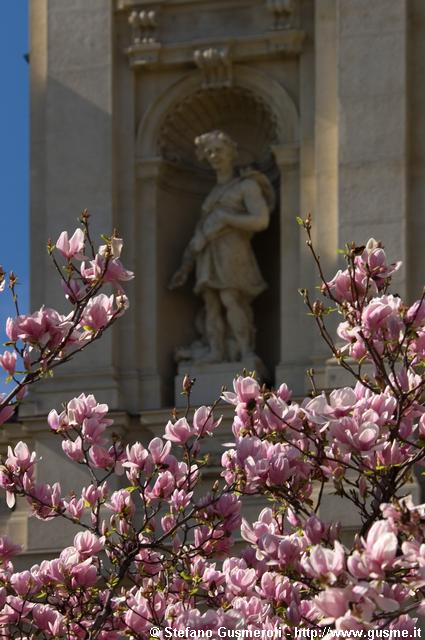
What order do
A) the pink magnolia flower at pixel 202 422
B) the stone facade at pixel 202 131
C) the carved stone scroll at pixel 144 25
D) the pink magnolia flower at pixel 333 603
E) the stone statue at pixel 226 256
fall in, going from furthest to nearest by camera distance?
1. the carved stone scroll at pixel 144 25
2. the stone statue at pixel 226 256
3. the stone facade at pixel 202 131
4. the pink magnolia flower at pixel 202 422
5. the pink magnolia flower at pixel 333 603

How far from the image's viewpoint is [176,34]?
24438 millimetres

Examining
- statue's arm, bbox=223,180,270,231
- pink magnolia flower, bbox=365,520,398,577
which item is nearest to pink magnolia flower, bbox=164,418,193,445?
pink magnolia flower, bbox=365,520,398,577

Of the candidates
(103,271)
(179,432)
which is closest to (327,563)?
(103,271)

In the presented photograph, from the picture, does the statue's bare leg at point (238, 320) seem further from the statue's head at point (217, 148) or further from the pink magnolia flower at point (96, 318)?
the pink magnolia flower at point (96, 318)

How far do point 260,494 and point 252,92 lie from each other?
35.4 feet

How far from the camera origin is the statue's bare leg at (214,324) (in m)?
24.1

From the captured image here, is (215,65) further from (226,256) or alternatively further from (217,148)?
(226,256)

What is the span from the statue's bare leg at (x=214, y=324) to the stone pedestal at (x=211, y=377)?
230 millimetres

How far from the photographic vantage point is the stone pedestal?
23625mm

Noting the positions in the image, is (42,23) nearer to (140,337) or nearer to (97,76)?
(97,76)

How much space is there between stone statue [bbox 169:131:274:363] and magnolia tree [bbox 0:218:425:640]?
8.38 m

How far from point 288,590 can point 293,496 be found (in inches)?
22.1

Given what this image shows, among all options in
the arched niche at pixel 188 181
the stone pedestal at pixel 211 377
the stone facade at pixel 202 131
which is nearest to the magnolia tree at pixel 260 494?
the stone pedestal at pixel 211 377

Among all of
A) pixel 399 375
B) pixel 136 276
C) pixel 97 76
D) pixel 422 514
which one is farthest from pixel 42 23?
pixel 422 514
